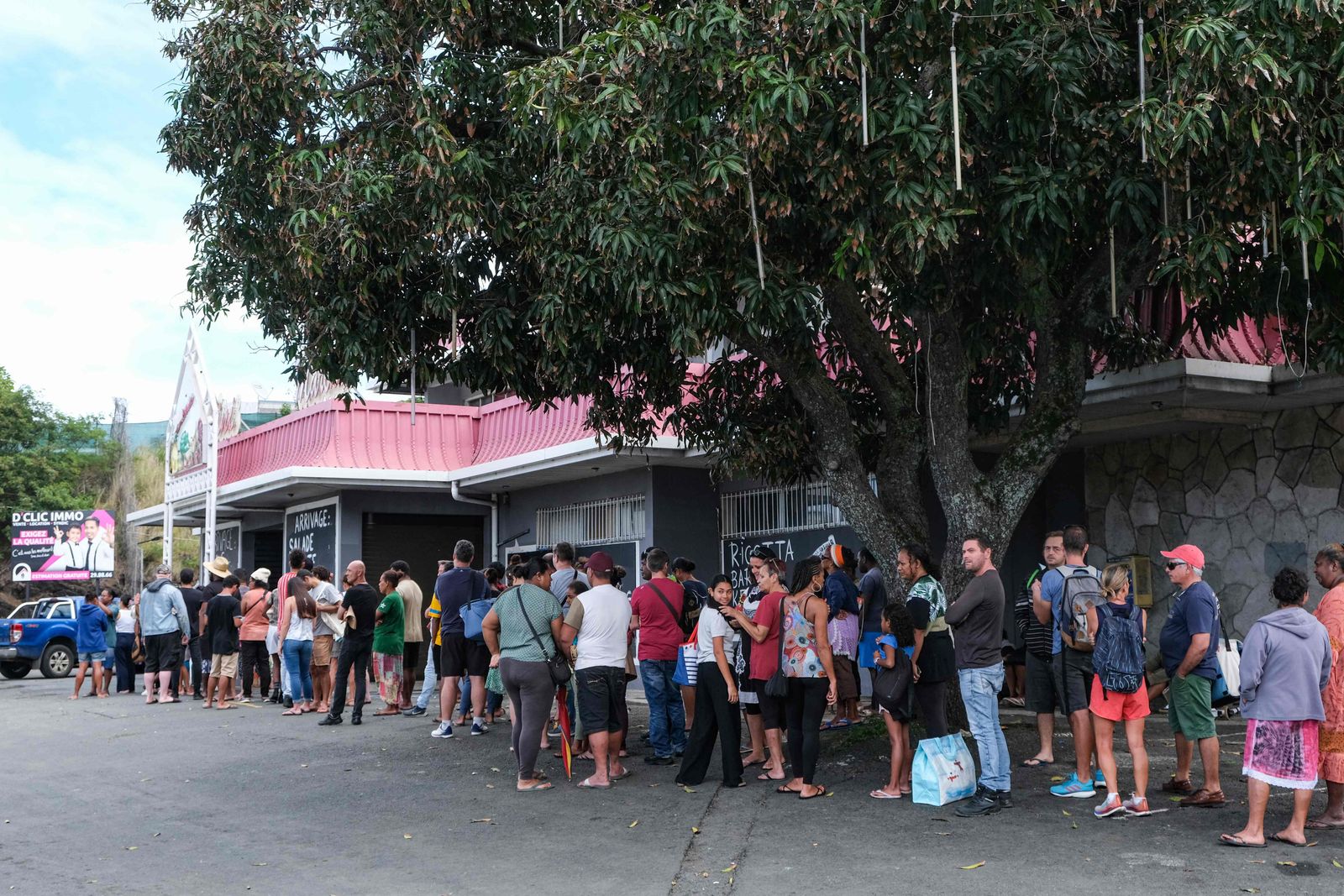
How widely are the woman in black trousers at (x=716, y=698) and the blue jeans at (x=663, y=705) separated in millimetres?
965

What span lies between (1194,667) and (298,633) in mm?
10750

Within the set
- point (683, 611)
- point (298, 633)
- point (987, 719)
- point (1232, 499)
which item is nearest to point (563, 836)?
point (987, 719)

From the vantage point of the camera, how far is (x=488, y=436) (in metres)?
21.6

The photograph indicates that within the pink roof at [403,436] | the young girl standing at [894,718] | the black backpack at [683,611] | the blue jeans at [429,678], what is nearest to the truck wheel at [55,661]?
the pink roof at [403,436]

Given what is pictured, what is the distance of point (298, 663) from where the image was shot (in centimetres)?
1561

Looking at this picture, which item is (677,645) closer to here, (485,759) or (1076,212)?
(485,759)

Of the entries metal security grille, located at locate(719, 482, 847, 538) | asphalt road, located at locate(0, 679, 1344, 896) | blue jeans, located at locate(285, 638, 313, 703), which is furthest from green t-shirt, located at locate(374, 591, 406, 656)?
metal security grille, located at locate(719, 482, 847, 538)

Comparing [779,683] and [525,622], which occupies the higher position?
[525,622]

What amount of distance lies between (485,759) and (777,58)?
6.56 metres

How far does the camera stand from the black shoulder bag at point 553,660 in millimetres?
9797

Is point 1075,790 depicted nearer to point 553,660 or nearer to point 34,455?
point 553,660

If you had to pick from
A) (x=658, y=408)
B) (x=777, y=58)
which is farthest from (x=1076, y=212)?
(x=658, y=408)

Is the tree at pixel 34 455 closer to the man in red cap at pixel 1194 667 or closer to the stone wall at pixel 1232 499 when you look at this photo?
the stone wall at pixel 1232 499

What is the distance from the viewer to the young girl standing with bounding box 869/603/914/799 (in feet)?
28.8
